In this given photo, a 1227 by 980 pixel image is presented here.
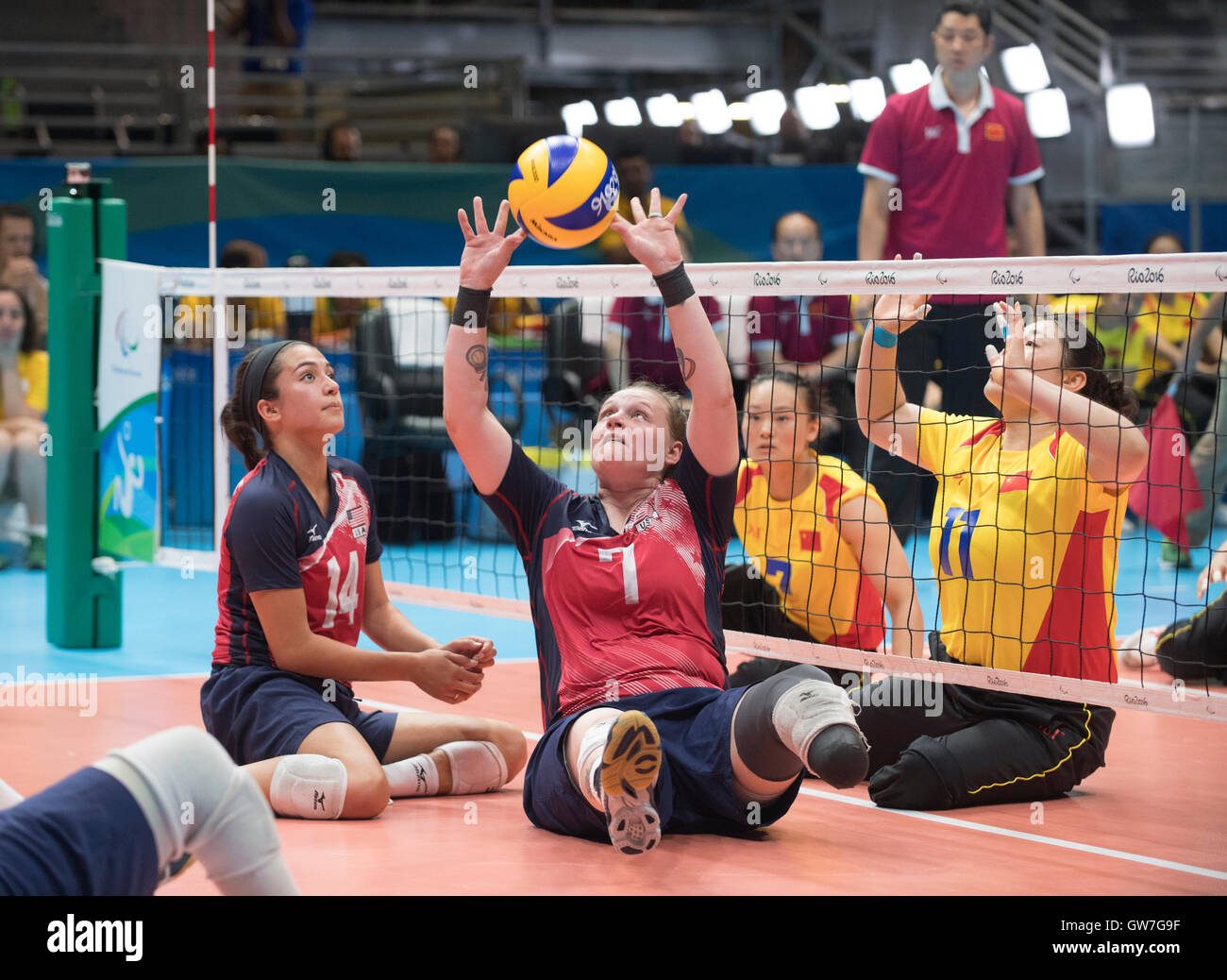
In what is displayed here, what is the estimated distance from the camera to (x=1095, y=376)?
12.9ft

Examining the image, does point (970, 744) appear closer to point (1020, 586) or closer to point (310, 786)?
point (1020, 586)

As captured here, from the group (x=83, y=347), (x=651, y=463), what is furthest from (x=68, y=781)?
A: (x=83, y=347)

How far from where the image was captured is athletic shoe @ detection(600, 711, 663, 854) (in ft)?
9.46

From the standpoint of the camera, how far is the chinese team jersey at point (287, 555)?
363 cm

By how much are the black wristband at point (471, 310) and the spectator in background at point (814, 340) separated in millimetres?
2907

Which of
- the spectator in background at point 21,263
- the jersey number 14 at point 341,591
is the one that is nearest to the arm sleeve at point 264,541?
the jersey number 14 at point 341,591

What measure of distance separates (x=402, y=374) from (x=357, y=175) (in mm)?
1631

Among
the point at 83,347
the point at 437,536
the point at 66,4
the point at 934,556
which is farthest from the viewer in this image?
the point at 66,4

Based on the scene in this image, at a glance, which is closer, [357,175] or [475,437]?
[475,437]

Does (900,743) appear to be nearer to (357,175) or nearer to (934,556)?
(934,556)

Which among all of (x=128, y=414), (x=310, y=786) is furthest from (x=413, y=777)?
(x=128, y=414)

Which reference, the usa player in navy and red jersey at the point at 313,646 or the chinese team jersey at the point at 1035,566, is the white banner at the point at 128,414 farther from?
the chinese team jersey at the point at 1035,566

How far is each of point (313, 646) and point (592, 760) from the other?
3.15 feet
